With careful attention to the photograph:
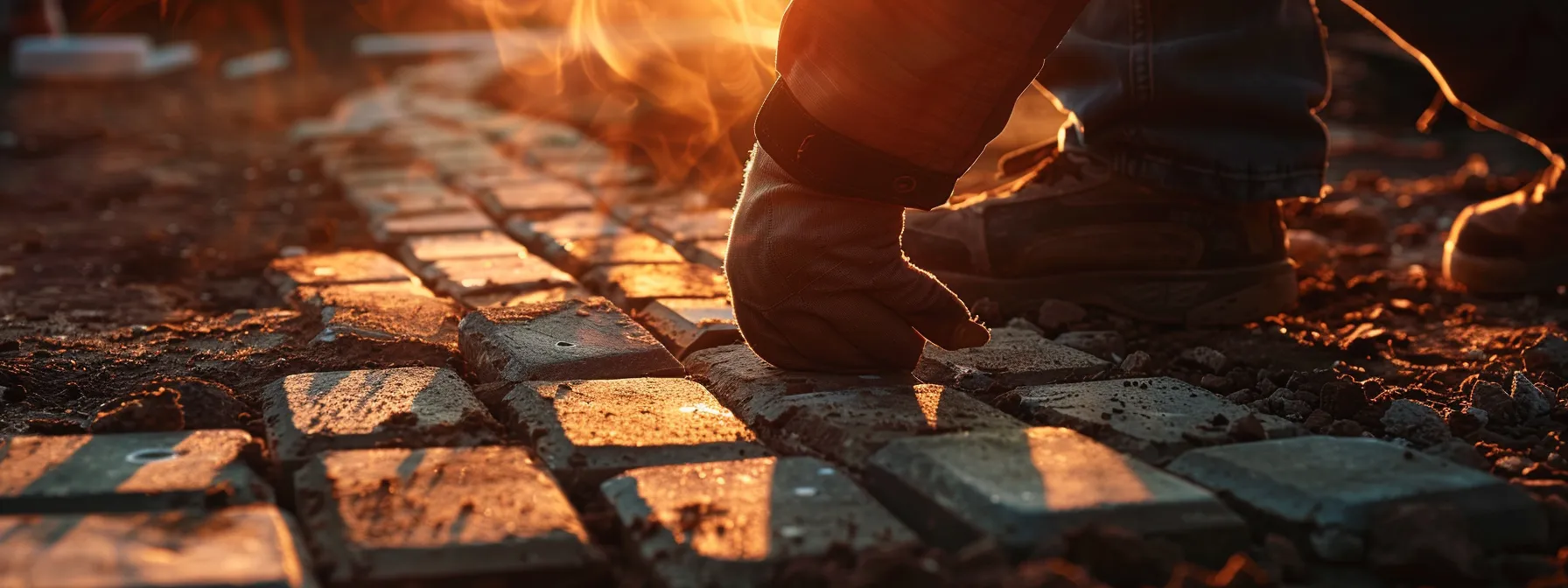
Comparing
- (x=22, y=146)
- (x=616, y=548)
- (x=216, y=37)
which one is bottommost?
(x=216, y=37)

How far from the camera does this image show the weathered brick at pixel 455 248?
330cm

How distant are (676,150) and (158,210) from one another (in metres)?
1.68

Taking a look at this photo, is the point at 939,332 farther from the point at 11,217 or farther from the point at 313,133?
the point at 313,133

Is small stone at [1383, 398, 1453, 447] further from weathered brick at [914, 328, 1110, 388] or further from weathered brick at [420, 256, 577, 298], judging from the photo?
weathered brick at [420, 256, 577, 298]

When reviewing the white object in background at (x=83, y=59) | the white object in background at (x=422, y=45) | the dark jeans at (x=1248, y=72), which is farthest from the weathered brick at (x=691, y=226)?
the white object in background at (x=422, y=45)

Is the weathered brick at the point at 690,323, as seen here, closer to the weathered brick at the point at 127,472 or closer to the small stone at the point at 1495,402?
the weathered brick at the point at 127,472

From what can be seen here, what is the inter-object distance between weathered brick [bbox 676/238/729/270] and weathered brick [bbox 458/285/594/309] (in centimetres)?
36

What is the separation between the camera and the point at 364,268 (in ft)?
10.3

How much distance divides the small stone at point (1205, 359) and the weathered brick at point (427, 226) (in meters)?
1.86

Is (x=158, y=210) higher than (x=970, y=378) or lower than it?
lower

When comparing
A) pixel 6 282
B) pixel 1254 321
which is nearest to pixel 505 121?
pixel 6 282

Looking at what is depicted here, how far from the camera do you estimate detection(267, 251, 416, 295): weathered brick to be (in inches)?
119

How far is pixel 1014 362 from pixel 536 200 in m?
2.05

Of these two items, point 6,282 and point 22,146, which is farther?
Result: point 22,146
